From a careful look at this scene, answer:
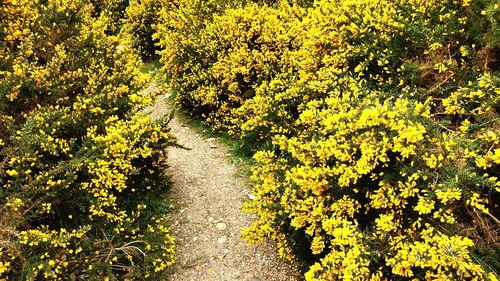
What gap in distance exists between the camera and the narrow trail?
4.27 m

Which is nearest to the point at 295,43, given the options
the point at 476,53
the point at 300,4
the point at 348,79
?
the point at 300,4

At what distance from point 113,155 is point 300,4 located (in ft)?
15.5

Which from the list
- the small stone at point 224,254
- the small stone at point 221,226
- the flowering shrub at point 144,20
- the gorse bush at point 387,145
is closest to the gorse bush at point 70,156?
the small stone at point 224,254

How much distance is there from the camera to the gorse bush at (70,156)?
Answer: 3.61 m

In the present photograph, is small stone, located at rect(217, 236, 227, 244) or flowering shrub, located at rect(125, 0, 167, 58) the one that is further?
flowering shrub, located at rect(125, 0, 167, 58)

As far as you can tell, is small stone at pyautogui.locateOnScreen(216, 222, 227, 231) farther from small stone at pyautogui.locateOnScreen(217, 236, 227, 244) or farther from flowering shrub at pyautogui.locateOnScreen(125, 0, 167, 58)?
flowering shrub at pyautogui.locateOnScreen(125, 0, 167, 58)

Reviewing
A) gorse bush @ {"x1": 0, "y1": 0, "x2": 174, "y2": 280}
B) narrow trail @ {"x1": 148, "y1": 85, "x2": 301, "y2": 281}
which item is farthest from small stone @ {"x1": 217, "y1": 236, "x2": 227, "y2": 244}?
gorse bush @ {"x1": 0, "y1": 0, "x2": 174, "y2": 280}

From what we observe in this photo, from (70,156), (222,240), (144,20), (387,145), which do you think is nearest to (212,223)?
(222,240)

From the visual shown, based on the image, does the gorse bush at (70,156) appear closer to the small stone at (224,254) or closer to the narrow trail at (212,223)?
the narrow trail at (212,223)

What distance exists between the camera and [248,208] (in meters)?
4.03

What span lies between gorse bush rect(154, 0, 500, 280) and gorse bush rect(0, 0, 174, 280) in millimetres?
1473

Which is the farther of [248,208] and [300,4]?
[300,4]

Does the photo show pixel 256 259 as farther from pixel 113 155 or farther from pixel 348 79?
pixel 348 79

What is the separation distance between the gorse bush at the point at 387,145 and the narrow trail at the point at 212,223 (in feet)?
→ 1.67
